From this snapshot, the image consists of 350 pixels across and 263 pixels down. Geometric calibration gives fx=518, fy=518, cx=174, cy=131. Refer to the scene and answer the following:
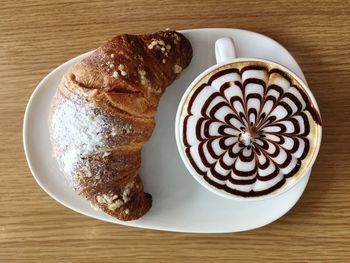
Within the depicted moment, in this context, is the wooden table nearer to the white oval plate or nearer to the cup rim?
the white oval plate

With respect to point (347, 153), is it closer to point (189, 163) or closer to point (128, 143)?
point (189, 163)

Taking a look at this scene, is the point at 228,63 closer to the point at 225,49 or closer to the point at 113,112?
the point at 225,49

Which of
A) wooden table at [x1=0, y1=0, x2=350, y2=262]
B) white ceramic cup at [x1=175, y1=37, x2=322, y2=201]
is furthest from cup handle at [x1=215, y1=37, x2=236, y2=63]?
wooden table at [x1=0, y1=0, x2=350, y2=262]

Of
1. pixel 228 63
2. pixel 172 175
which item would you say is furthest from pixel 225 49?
pixel 172 175

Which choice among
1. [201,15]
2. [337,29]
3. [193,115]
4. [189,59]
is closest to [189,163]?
[193,115]

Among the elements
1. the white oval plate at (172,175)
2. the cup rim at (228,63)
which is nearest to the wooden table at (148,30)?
the white oval plate at (172,175)

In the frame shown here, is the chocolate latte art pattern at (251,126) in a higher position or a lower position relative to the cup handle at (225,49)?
lower

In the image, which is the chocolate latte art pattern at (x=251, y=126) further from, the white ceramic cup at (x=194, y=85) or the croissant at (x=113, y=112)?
the croissant at (x=113, y=112)
